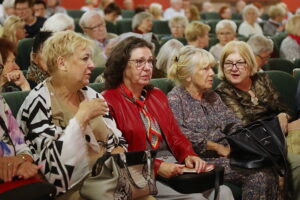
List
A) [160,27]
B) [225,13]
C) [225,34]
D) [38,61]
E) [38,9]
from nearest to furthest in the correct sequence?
[38,61] → [225,34] → [38,9] → [160,27] → [225,13]

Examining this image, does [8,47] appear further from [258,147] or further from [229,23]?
[229,23]

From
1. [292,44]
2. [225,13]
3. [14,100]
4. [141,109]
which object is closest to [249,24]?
[225,13]

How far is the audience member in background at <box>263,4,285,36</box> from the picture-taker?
9.20m

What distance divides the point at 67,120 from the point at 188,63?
3.34 feet

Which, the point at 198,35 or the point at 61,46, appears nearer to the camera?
the point at 61,46

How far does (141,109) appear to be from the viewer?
306 centimetres

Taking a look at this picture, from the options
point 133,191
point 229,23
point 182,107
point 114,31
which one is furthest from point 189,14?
point 133,191

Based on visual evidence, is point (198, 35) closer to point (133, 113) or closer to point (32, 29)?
point (32, 29)

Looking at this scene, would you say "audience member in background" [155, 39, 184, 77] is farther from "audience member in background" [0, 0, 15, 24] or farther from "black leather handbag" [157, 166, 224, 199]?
"audience member in background" [0, 0, 15, 24]

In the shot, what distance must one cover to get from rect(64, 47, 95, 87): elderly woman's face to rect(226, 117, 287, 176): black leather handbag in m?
0.90

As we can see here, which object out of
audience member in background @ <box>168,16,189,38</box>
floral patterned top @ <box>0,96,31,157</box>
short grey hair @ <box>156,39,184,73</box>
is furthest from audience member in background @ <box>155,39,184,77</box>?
audience member in background @ <box>168,16,189,38</box>

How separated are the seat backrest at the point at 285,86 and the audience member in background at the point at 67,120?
1.67 m

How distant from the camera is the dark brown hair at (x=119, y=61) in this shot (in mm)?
3080

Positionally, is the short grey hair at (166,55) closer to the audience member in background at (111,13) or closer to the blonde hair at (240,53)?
Result: the blonde hair at (240,53)
